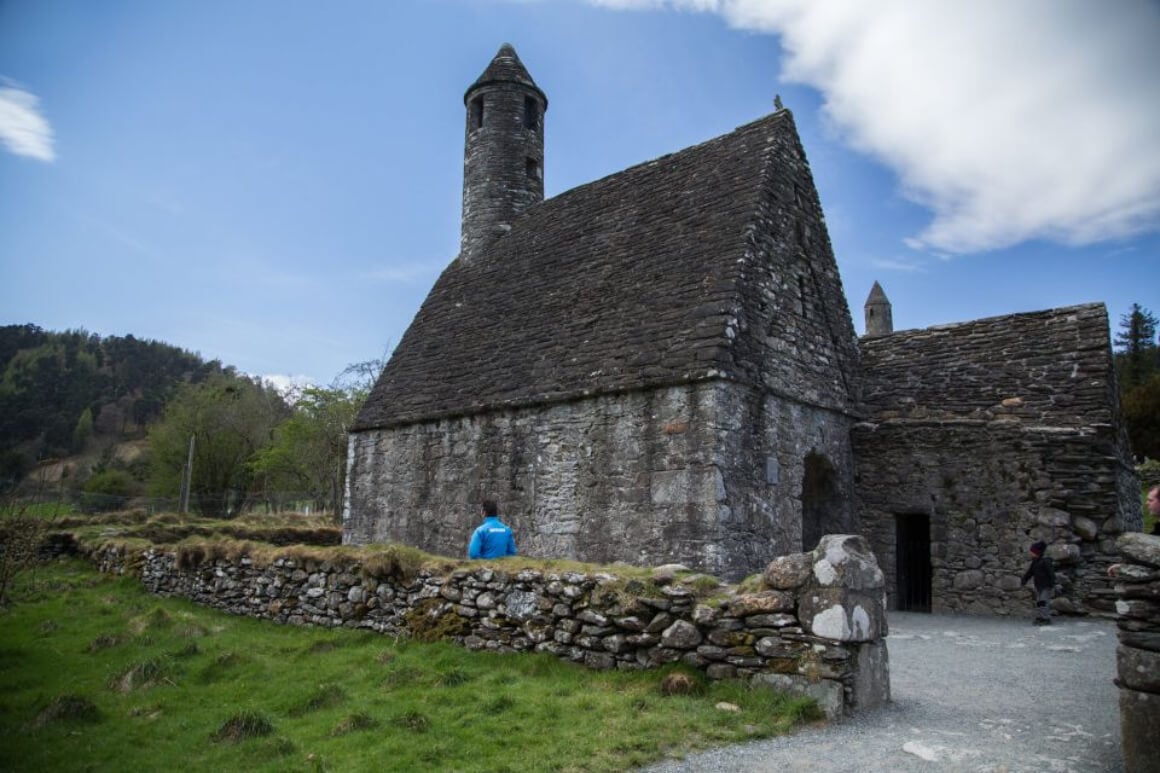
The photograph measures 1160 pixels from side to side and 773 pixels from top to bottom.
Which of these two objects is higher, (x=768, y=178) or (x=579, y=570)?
(x=768, y=178)

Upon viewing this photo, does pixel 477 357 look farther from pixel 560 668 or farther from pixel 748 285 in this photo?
pixel 560 668

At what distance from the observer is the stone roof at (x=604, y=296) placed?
40.4 ft

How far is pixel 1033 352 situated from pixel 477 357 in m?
11.0

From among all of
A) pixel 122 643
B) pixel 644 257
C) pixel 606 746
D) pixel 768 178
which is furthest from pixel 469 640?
pixel 768 178

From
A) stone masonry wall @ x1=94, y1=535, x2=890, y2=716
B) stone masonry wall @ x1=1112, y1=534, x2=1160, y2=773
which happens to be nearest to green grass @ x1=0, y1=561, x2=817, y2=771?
stone masonry wall @ x1=94, y1=535, x2=890, y2=716

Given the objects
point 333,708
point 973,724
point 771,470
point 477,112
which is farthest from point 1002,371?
point 477,112

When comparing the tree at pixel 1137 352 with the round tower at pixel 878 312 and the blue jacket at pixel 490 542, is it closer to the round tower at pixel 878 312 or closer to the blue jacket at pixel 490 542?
the round tower at pixel 878 312

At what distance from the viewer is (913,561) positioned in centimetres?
1460

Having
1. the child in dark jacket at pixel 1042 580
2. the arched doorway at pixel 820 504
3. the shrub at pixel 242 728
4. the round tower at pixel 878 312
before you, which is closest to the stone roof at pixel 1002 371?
the arched doorway at pixel 820 504

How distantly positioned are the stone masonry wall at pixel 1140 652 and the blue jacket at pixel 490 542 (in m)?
6.18

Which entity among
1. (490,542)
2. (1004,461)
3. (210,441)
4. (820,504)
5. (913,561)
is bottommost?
(913,561)

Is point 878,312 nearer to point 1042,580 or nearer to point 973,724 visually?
point 1042,580

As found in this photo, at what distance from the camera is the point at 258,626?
11828mm

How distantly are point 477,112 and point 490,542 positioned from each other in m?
17.4
